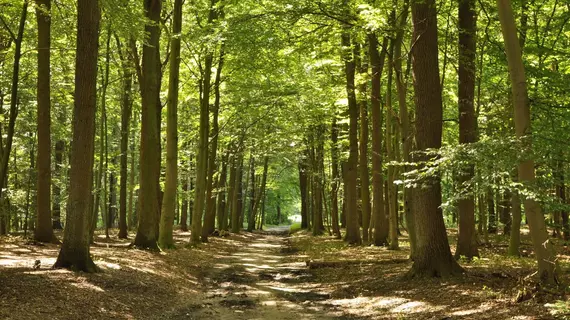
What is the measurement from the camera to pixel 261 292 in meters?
11.4

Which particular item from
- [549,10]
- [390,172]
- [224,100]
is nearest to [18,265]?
[390,172]

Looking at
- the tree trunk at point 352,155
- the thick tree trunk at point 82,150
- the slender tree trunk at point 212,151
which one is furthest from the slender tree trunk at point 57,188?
the thick tree trunk at point 82,150

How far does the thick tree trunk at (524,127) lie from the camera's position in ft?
24.9

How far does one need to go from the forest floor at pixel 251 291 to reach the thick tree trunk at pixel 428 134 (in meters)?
0.52

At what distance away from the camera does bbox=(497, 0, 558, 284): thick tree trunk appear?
7578 mm

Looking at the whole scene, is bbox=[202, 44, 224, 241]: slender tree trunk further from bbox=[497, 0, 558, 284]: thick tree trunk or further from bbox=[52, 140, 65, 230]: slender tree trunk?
bbox=[497, 0, 558, 284]: thick tree trunk

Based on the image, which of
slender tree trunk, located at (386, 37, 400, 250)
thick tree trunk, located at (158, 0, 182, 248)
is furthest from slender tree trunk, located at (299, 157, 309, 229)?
thick tree trunk, located at (158, 0, 182, 248)

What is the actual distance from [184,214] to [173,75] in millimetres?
19379

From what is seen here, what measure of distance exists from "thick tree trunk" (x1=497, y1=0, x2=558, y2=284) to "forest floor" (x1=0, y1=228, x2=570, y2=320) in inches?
18.1

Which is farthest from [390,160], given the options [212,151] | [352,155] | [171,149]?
[212,151]

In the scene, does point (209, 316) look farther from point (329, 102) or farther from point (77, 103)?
point (329, 102)

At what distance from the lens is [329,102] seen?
22859 mm

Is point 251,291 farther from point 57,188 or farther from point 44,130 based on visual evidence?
point 57,188

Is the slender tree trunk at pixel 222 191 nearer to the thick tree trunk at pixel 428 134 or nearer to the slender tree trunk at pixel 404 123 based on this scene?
the slender tree trunk at pixel 404 123
